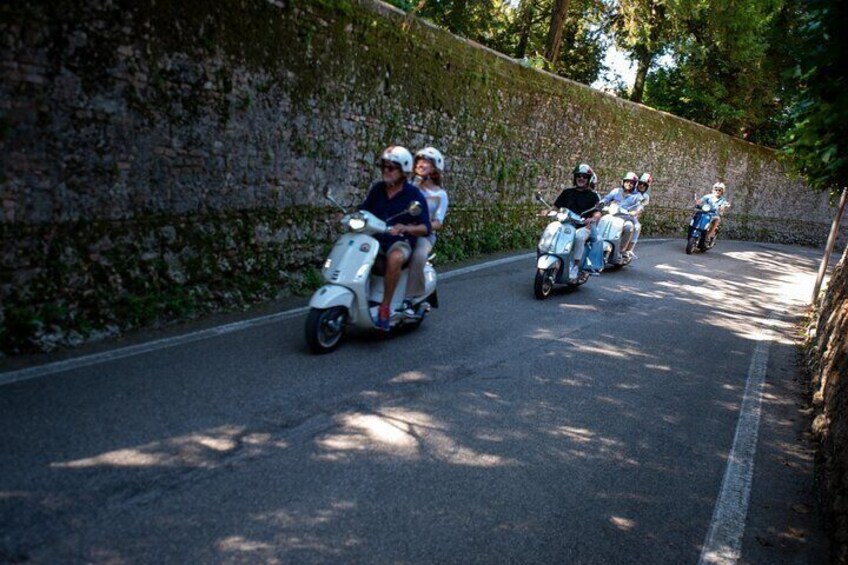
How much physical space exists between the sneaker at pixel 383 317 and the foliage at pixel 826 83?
405 cm

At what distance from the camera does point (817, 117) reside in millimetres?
6531

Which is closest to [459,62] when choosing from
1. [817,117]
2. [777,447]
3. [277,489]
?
[817,117]

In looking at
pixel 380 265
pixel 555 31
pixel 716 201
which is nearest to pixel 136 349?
pixel 380 265

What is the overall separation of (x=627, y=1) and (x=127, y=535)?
2032 centimetres

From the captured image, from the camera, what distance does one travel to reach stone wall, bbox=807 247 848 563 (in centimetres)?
408

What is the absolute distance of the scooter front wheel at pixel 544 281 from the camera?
32.2 feet

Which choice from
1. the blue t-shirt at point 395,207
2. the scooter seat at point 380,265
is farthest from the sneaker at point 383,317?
the blue t-shirt at point 395,207

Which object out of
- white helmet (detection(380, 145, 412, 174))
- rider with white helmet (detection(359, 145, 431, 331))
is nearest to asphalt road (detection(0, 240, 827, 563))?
rider with white helmet (detection(359, 145, 431, 331))

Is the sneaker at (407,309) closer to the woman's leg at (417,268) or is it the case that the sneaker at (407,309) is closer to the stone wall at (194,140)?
the woman's leg at (417,268)

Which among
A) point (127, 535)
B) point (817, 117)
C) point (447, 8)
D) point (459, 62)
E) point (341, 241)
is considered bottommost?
point (127, 535)

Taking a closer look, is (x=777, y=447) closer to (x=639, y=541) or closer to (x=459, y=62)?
(x=639, y=541)

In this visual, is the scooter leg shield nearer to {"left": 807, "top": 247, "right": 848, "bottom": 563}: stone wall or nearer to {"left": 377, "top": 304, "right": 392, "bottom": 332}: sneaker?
{"left": 807, "top": 247, "right": 848, "bottom": 563}: stone wall

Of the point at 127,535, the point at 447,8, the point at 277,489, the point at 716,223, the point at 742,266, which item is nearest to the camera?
the point at 127,535

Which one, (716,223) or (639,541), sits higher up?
(716,223)
